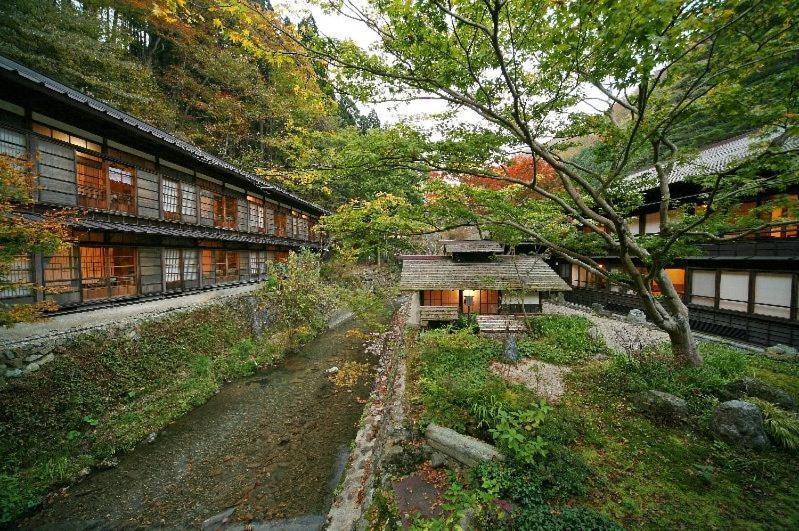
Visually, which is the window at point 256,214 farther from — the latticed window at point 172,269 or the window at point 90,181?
the window at point 90,181

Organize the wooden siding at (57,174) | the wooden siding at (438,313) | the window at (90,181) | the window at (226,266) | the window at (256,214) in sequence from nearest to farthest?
1. the wooden siding at (57,174)
2. the window at (90,181)
3. the wooden siding at (438,313)
4. the window at (226,266)
5. the window at (256,214)

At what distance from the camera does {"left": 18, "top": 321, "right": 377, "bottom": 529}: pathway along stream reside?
6.99m

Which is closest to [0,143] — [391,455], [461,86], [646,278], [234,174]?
[234,174]

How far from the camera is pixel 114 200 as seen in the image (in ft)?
44.2

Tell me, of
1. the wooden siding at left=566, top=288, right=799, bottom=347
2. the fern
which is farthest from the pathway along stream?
the wooden siding at left=566, top=288, right=799, bottom=347

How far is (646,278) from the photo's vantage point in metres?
7.25

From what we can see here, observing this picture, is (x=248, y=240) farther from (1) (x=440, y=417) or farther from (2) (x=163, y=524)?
(1) (x=440, y=417)

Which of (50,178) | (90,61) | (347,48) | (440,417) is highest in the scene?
(90,61)

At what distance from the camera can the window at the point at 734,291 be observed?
1474 centimetres

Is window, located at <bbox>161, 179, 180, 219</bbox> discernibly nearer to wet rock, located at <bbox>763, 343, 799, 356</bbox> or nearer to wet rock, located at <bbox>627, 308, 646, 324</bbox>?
wet rock, located at <bbox>627, 308, 646, 324</bbox>

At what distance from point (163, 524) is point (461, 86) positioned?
1182 centimetres

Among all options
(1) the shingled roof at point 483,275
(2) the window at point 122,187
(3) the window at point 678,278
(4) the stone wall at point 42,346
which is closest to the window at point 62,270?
(4) the stone wall at point 42,346

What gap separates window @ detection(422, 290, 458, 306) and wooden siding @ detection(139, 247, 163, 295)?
48.0ft

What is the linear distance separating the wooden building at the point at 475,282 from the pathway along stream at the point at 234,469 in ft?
24.3
